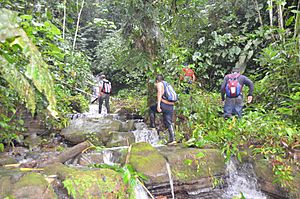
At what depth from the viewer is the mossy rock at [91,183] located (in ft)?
10.6

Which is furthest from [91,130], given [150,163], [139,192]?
[139,192]

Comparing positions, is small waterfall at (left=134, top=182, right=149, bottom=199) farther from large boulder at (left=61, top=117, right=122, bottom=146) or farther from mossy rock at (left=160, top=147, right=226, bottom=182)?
large boulder at (left=61, top=117, right=122, bottom=146)

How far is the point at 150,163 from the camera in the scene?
4.27m

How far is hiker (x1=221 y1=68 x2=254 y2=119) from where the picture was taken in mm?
5887

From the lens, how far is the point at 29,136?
265 inches

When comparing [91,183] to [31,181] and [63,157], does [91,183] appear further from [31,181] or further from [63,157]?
[63,157]

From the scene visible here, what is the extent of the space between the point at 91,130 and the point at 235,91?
14.1 ft

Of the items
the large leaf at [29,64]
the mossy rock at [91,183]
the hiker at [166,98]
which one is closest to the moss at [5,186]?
the mossy rock at [91,183]

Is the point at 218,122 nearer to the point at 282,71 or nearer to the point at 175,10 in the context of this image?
the point at 282,71

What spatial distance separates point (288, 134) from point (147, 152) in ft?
8.96

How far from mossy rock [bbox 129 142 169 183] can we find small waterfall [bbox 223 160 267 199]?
51.5 inches

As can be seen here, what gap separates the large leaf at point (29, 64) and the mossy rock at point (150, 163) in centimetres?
298

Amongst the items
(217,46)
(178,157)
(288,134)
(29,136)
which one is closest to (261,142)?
(288,134)

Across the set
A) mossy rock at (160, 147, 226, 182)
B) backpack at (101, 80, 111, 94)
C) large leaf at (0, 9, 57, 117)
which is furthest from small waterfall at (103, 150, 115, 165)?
backpack at (101, 80, 111, 94)
